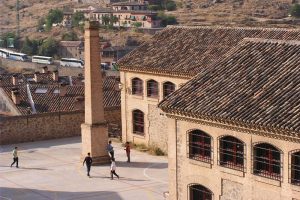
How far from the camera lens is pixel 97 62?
124ft

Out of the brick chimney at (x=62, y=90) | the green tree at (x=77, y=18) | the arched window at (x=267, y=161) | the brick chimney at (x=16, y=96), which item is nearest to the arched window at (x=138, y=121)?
the brick chimney at (x=62, y=90)

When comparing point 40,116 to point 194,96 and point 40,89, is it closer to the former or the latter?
point 40,89

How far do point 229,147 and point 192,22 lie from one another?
5141 inches

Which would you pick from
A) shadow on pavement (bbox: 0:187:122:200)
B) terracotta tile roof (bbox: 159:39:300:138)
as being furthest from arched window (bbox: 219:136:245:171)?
shadow on pavement (bbox: 0:187:122:200)

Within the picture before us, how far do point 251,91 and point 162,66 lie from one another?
49.1 feet

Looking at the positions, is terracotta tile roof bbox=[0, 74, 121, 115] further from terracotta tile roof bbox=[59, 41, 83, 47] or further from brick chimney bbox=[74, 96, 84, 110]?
terracotta tile roof bbox=[59, 41, 83, 47]

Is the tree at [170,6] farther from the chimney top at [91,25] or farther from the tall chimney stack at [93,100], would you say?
the chimney top at [91,25]

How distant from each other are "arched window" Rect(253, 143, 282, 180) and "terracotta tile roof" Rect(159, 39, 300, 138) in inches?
37.0

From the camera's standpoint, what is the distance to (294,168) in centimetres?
2303

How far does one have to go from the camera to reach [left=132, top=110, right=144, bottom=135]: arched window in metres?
42.6

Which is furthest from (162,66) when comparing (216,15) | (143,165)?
(216,15)

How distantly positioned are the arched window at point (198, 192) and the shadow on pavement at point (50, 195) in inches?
214

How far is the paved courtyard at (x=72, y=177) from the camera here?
32.3 meters

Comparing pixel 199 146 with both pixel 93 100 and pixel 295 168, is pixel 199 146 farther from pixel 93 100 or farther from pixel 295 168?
pixel 93 100
